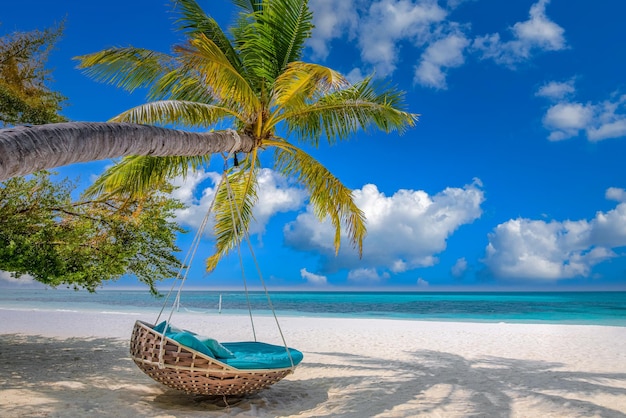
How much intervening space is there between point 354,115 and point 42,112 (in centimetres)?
361

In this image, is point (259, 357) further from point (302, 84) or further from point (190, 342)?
point (302, 84)

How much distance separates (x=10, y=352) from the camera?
7.03 metres

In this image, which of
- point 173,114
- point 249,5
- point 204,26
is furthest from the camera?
point 249,5

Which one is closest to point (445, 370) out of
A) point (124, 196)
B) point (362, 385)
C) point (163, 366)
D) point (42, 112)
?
point (362, 385)

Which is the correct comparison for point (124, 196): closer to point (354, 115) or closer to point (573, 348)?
point (354, 115)

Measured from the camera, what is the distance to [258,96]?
5352 millimetres

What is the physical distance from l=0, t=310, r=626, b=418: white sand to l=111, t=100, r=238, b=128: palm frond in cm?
256

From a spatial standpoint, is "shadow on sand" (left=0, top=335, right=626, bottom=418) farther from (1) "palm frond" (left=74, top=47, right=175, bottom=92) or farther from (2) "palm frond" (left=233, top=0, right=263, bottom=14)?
(2) "palm frond" (left=233, top=0, right=263, bottom=14)

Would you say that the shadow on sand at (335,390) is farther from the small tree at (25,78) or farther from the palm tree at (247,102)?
the small tree at (25,78)

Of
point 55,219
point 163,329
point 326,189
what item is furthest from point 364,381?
point 55,219

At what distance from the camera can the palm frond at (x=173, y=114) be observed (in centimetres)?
437

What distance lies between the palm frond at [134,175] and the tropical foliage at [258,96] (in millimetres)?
12

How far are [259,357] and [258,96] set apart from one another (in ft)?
9.21

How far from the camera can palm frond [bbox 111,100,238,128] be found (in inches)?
172
